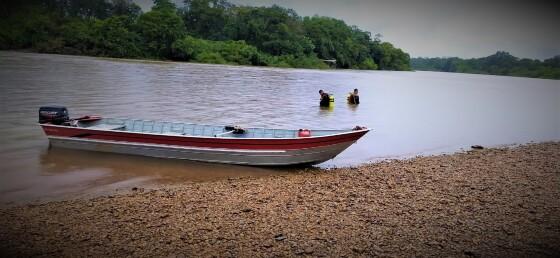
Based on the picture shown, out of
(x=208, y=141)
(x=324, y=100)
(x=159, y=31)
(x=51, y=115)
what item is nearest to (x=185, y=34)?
(x=159, y=31)

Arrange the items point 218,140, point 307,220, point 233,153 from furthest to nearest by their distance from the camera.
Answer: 1. point 233,153
2. point 218,140
3. point 307,220

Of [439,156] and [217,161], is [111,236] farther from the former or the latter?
[439,156]

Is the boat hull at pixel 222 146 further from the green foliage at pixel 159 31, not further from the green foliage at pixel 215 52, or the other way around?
the green foliage at pixel 159 31

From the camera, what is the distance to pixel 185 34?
81.5 m

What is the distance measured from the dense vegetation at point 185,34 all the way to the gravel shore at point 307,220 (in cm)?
4627

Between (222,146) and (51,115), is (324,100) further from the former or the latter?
(51,115)

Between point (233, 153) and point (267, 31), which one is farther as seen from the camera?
point (267, 31)

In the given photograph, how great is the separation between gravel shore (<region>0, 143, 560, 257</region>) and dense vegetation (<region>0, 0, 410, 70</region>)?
4627 centimetres

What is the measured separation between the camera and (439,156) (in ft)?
52.1

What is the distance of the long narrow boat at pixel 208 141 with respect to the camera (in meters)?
12.6

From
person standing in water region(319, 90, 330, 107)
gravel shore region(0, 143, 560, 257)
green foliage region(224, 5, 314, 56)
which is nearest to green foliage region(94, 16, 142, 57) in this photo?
green foliage region(224, 5, 314, 56)

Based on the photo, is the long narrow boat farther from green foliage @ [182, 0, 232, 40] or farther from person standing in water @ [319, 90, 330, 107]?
green foliage @ [182, 0, 232, 40]

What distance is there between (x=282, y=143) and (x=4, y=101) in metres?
17.2

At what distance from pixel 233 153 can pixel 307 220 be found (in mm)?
5254
